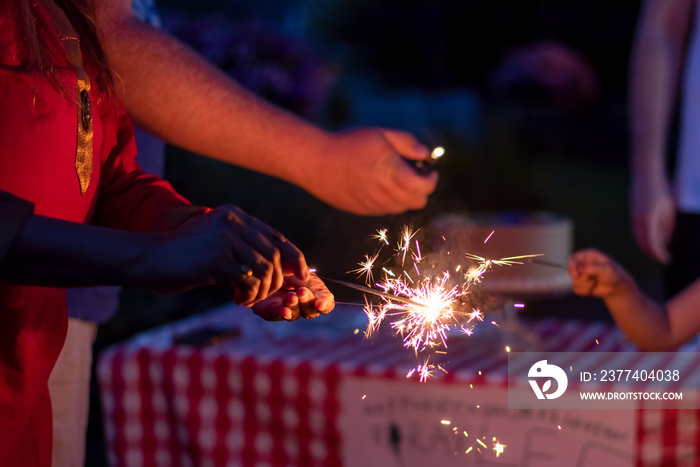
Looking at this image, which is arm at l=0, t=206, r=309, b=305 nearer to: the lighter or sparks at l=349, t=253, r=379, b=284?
sparks at l=349, t=253, r=379, b=284

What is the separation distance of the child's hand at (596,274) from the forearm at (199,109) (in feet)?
2.45

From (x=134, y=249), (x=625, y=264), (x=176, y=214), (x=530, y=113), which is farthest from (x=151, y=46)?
(x=530, y=113)

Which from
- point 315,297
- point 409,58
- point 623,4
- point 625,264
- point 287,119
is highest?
point 623,4

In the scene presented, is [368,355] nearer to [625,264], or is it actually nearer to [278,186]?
[278,186]

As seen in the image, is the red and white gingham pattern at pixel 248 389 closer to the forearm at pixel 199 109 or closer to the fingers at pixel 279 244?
the forearm at pixel 199 109

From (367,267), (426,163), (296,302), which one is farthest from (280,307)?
(426,163)

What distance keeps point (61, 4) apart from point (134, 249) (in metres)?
0.43

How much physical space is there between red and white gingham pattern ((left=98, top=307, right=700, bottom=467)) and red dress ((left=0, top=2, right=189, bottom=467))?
1.04 metres

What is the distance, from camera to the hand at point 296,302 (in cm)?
79

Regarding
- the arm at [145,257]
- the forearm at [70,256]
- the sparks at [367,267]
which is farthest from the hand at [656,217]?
the forearm at [70,256]

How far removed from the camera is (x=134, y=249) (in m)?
0.65

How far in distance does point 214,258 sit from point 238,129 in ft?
1.57

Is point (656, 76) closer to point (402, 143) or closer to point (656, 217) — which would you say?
point (656, 217)

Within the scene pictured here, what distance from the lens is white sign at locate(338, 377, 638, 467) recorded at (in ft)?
5.36
